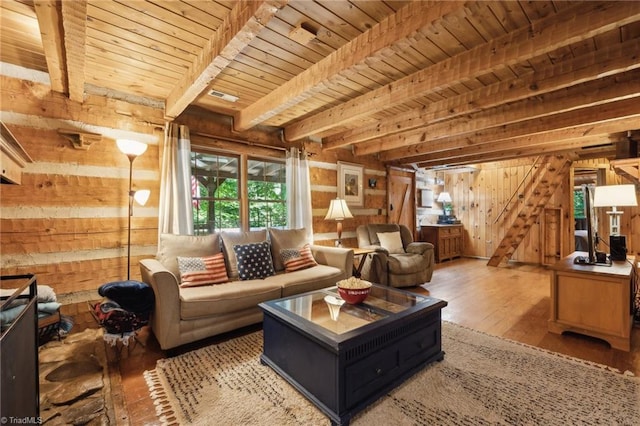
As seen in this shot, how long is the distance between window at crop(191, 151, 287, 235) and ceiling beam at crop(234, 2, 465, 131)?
108 centimetres

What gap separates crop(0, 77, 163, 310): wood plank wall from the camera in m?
2.44

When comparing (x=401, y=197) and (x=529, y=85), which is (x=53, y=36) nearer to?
(x=529, y=85)

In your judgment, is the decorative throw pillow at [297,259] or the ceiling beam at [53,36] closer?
the ceiling beam at [53,36]

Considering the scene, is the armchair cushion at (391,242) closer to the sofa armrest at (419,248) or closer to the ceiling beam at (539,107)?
the sofa armrest at (419,248)

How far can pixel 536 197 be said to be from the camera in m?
5.41

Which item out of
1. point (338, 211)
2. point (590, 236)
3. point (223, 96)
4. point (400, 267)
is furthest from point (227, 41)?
point (590, 236)

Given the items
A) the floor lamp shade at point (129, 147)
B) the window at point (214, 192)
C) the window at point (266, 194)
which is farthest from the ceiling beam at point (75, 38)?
the window at point (266, 194)

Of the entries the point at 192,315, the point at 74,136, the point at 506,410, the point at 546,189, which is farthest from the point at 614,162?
the point at 74,136

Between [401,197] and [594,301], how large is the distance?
3754 mm

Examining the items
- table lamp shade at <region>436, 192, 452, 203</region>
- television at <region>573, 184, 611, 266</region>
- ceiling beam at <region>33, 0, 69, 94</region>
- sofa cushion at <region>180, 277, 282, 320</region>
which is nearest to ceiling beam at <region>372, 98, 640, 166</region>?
television at <region>573, 184, 611, 266</region>

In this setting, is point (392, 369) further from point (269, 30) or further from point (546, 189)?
point (546, 189)

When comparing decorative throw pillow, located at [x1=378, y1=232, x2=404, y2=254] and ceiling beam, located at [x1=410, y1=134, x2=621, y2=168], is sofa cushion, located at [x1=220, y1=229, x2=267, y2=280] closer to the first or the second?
decorative throw pillow, located at [x1=378, y1=232, x2=404, y2=254]

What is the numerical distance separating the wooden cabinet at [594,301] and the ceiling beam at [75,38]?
13.3 ft

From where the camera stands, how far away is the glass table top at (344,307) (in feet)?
6.12
